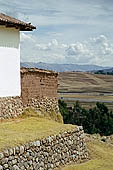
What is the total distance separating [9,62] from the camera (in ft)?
68.7

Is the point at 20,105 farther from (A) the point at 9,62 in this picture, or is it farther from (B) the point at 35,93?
(A) the point at 9,62

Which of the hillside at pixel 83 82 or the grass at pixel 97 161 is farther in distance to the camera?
the hillside at pixel 83 82

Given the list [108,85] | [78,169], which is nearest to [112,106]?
[108,85]

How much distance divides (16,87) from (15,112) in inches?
58.0

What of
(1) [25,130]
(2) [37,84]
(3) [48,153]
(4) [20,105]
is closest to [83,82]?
(2) [37,84]

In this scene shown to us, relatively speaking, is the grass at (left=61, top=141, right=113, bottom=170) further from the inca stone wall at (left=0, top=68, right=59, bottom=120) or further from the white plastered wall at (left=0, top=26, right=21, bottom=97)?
the white plastered wall at (left=0, top=26, right=21, bottom=97)

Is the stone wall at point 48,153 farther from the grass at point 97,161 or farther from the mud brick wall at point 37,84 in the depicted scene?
the mud brick wall at point 37,84

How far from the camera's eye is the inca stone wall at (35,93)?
70.8 ft

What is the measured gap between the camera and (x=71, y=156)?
62.4ft

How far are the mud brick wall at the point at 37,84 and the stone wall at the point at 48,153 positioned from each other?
4.27 m

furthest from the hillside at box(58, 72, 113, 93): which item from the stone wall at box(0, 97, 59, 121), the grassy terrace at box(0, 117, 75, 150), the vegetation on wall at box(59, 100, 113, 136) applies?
the grassy terrace at box(0, 117, 75, 150)

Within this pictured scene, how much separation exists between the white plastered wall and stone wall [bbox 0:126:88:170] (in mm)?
4379

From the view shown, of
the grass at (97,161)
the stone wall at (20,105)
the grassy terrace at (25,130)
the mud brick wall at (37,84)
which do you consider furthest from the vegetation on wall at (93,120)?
the grassy terrace at (25,130)

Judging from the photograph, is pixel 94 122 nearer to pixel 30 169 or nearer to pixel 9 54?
pixel 9 54
